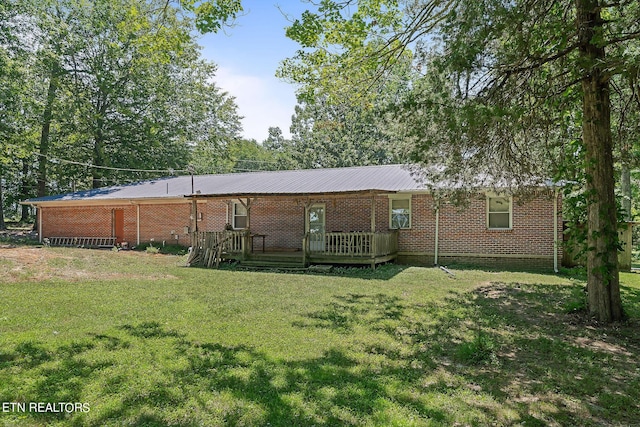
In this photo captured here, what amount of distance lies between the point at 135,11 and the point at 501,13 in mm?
5933

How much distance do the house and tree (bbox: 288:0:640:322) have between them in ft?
7.18

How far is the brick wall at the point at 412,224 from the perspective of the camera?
1364cm

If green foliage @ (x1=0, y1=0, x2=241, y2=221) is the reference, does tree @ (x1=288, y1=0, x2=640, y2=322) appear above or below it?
below

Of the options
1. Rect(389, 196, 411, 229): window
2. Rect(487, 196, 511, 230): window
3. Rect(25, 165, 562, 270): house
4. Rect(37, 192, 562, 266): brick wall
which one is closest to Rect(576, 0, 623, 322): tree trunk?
Rect(25, 165, 562, 270): house

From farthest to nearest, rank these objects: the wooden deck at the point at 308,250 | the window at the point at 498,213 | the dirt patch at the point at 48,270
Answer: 1. the window at the point at 498,213
2. the wooden deck at the point at 308,250
3. the dirt patch at the point at 48,270

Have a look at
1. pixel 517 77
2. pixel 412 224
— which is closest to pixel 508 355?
pixel 517 77

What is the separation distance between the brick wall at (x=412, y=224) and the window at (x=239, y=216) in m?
0.23

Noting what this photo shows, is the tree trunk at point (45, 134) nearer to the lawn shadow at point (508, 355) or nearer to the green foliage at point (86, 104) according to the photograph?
the green foliage at point (86, 104)

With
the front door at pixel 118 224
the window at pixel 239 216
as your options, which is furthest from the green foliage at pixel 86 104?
the window at pixel 239 216

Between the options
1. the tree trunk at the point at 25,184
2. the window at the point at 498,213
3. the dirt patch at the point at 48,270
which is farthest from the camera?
the tree trunk at the point at 25,184

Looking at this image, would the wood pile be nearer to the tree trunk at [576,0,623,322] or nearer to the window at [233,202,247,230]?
the window at [233,202,247,230]

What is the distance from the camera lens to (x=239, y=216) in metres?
18.1

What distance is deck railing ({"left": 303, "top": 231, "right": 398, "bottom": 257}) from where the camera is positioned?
43.8ft

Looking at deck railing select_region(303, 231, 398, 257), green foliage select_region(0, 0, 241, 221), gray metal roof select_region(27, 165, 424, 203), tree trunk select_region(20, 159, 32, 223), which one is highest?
green foliage select_region(0, 0, 241, 221)
